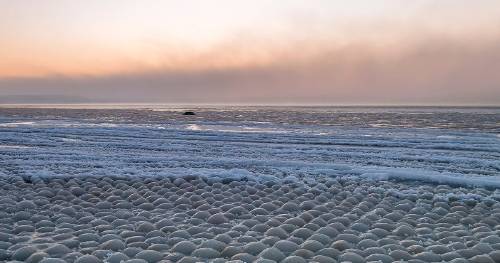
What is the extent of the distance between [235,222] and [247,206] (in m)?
1.06

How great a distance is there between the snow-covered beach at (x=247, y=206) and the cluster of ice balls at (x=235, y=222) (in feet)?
0.07

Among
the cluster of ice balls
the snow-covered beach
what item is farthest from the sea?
the cluster of ice balls

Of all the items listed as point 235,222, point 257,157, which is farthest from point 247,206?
point 257,157

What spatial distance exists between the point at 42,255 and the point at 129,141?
1467 centimetres

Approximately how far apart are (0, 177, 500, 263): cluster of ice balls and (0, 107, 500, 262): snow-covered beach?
22 millimetres

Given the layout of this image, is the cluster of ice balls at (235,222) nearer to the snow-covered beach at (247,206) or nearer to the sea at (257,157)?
the snow-covered beach at (247,206)

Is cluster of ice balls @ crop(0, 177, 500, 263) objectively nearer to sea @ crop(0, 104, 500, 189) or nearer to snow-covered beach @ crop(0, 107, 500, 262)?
snow-covered beach @ crop(0, 107, 500, 262)

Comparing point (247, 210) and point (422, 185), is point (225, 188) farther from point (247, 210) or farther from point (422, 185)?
point (422, 185)

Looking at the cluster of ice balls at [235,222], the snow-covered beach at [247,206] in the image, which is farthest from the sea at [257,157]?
the cluster of ice balls at [235,222]

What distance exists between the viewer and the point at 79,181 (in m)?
10.0

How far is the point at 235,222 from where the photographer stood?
708cm

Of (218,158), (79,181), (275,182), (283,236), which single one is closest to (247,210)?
(283,236)

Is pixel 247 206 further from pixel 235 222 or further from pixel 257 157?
pixel 257 157

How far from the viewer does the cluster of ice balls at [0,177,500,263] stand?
5.50m
